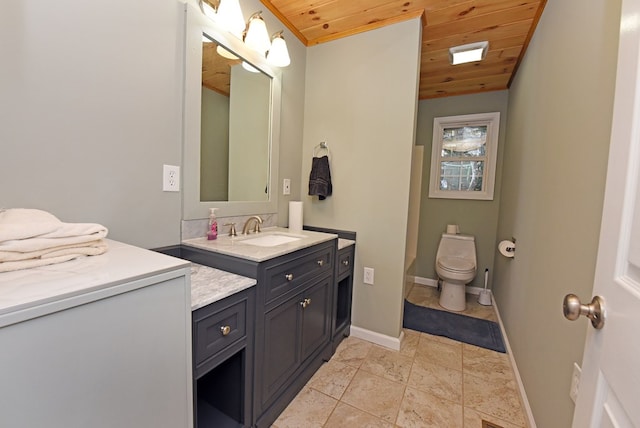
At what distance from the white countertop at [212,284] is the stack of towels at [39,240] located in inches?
12.9

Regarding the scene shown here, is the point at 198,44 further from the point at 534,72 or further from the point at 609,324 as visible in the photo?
the point at 534,72

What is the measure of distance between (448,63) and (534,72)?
2.64 feet

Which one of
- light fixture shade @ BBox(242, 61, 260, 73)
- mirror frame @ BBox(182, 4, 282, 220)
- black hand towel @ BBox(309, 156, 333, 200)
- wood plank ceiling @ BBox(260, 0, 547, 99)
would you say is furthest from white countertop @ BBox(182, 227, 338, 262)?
wood plank ceiling @ BBox(260, 0, 547, 99)

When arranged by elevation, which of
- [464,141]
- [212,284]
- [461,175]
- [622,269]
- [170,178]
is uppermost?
[464,141]

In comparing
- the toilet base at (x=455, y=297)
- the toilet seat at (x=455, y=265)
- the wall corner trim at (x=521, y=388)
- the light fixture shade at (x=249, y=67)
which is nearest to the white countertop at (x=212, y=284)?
the light fixture shade at (x=249, y=67)

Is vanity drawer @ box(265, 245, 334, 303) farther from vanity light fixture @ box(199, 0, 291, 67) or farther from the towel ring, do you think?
vanity light fixture @ box(199, 0, 291, 67)

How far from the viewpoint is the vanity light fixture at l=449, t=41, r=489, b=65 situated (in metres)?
1.99

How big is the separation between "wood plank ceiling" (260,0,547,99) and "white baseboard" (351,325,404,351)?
232 cm

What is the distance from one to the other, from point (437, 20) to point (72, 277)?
2431 millimetres

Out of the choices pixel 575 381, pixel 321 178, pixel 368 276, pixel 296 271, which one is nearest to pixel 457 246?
pixel 368 276

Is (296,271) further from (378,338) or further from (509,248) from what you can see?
(509,248)

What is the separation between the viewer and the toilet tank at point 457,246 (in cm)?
300

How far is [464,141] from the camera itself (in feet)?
10.3

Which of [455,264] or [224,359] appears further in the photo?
[455,264]
